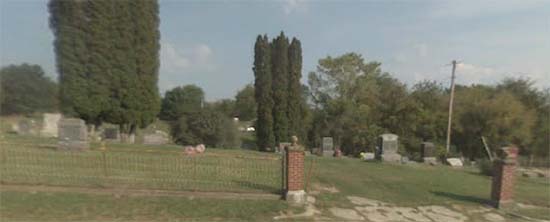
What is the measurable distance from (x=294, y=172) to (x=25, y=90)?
5.21 meters

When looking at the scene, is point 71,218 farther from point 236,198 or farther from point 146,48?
point 146,48

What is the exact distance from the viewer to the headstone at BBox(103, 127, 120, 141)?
25469 millimetres

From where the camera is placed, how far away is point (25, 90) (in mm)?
7438

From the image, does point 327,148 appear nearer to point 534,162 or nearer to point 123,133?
point 123,133

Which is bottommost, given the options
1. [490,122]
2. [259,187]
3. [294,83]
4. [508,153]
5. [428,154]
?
[259,187]

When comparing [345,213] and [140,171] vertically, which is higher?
[140,171]

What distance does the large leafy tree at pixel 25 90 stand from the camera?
7207 millimetres

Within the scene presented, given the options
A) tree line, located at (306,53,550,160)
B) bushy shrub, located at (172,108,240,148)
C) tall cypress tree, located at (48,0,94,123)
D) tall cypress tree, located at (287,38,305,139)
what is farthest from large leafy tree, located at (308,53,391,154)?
tall cypress tree, located at (48,0,94,123)

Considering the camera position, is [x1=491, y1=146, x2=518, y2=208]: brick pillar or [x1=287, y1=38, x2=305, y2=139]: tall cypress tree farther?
[x1=287, y1=38, x2=305, y2=139]: tall cypress tree

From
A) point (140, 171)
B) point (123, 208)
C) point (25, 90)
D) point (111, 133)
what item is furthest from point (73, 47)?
point (123, 208)

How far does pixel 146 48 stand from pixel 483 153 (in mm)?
26592

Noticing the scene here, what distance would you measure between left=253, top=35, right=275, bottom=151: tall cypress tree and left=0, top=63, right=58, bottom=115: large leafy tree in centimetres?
2831

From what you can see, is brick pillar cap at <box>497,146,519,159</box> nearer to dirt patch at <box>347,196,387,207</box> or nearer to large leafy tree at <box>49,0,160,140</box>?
dirt patch at <box>347,196,387,207</box>

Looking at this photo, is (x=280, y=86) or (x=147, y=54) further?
(x=280, y=86)
